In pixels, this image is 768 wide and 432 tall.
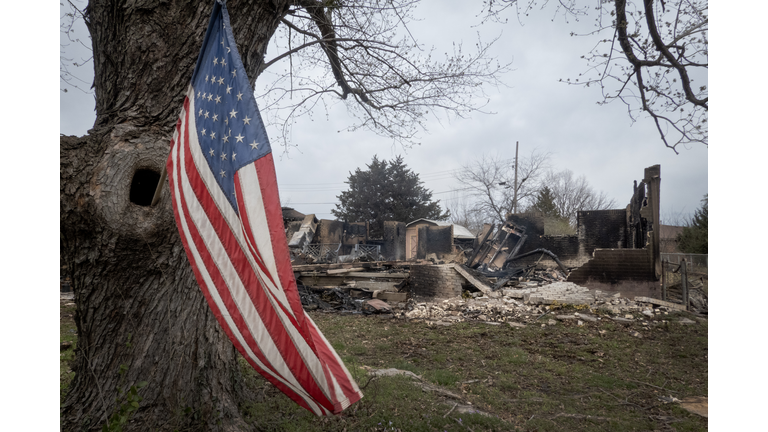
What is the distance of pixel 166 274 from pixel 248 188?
1488mm

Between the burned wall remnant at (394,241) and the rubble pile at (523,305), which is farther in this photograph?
the burned wall remnant at (394,241)

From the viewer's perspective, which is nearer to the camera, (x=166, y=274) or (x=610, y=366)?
(x=166, y=274)

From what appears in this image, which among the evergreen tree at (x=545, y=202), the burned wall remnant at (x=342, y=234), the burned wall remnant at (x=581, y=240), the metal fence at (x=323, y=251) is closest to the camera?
the burned wall remnant at (x=581, y=240)

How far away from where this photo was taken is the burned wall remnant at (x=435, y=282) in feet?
35.7

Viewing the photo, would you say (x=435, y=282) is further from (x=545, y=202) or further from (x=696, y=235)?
(x=545, y=202)

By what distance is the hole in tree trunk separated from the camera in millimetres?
2676

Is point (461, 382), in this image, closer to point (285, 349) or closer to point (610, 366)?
point (610, 366)

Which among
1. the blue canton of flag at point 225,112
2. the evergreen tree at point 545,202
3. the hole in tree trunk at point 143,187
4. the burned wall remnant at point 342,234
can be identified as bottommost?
the burned wall remnant at point 342,234

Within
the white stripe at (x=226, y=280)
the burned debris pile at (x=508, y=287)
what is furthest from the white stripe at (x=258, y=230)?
the burned debris pile at (x=508, y=287)

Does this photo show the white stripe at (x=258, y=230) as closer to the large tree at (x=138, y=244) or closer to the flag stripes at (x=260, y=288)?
the flag stripes at (x=260, y=288)

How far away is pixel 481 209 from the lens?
3884cm

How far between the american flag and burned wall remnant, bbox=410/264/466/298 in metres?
9.16

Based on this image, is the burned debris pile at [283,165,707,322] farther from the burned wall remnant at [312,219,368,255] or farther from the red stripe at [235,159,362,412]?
the burned wall remnant at [312,219,368,255]

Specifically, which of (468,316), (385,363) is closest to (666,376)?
(385,363)
